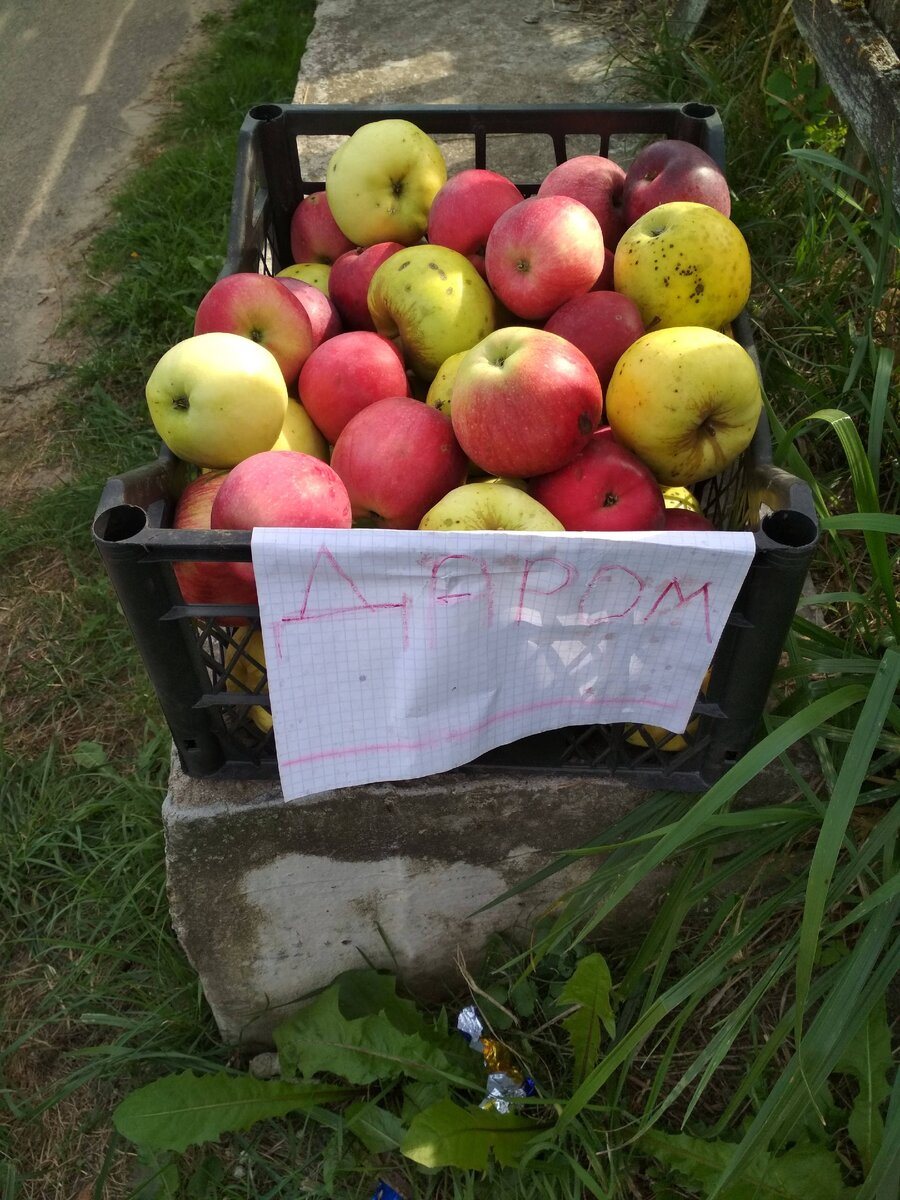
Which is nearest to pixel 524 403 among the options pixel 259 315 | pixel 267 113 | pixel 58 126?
pixel 259 315

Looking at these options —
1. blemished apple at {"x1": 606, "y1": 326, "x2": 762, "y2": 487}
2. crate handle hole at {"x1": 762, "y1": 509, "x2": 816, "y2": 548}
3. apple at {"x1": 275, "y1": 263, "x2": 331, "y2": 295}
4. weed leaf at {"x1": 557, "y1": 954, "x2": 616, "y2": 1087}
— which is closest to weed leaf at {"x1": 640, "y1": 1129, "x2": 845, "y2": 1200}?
weed leaf at {"x1": 557, "y1": 954, "x2": 616, "y2": 1087}

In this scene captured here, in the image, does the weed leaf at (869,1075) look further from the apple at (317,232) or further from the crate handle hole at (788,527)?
the apple at (317,232)

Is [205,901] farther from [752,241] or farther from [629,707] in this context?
[752,241]

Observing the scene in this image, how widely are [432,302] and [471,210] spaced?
0.79 ft

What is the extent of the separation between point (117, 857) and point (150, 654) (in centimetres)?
99

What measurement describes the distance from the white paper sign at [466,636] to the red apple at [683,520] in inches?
11.8

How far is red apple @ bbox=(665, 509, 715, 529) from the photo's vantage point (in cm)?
141

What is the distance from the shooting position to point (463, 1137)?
1373 millimetres

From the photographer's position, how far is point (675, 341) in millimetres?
1335

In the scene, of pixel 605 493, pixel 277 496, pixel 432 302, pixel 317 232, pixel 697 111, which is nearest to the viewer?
pixel 277 496

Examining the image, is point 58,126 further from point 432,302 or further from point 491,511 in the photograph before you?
point 491,511

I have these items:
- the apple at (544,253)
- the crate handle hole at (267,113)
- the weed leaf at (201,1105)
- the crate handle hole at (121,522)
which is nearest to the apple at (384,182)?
the crate handle hole at (267,113)

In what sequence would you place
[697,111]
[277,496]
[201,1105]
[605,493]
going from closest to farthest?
1. [277,496]
2. [605,493]
3. [201,1105]
4. [697,111]

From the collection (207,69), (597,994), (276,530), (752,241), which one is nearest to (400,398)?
A: (276,530)
